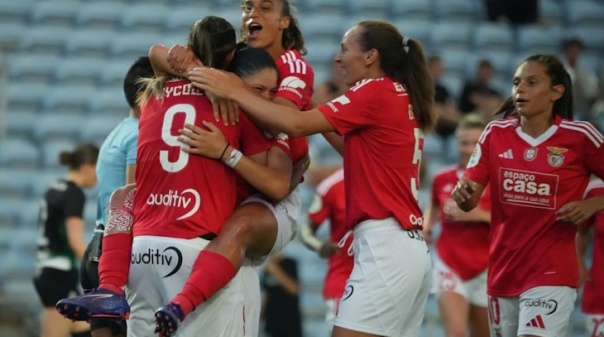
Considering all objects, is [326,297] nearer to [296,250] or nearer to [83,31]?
[296,250]

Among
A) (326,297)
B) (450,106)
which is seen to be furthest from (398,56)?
(450,106)

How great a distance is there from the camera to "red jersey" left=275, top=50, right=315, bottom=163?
20.1ft

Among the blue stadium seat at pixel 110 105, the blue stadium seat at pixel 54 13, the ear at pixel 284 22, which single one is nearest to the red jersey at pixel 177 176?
the ear at pixel 284 22

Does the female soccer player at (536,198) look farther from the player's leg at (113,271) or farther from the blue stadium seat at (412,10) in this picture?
the blue stadium seat at (412,10)

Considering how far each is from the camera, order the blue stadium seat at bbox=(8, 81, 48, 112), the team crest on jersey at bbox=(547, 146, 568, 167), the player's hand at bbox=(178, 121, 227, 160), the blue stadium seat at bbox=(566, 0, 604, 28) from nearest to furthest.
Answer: the player's hand at bbox=(178, 121, 227, 160), the team crest on jersey at bbox=(547, 146, 568, 167), the blue stadium seat at bbox=(8, 81, 48, 112), the blue stadium seat at bbox=(566, 0, 604, 28)

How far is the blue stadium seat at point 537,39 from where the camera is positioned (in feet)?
49.2

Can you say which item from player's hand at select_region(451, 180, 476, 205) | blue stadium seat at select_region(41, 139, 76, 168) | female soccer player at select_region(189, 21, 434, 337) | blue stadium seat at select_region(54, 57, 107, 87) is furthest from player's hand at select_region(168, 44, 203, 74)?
blue stadium seat at select_region(54, 57, 107, 87)

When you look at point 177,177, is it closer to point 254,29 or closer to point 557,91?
point 254,29

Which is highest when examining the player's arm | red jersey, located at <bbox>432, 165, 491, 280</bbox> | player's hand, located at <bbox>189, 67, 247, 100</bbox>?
player's hand, located at <bbox>189, 67, 247, 100</bbox>

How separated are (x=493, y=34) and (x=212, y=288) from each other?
401 inches

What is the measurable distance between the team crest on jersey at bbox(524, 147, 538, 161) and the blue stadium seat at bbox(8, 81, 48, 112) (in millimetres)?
8625

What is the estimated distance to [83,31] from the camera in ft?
49.7

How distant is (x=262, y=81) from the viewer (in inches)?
237

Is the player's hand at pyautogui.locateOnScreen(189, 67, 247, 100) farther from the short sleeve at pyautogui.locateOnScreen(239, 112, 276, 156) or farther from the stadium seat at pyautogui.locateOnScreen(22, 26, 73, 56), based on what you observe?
the stadium seat at pyautogui.locateOnScreen(22, 26, 73, 56)
